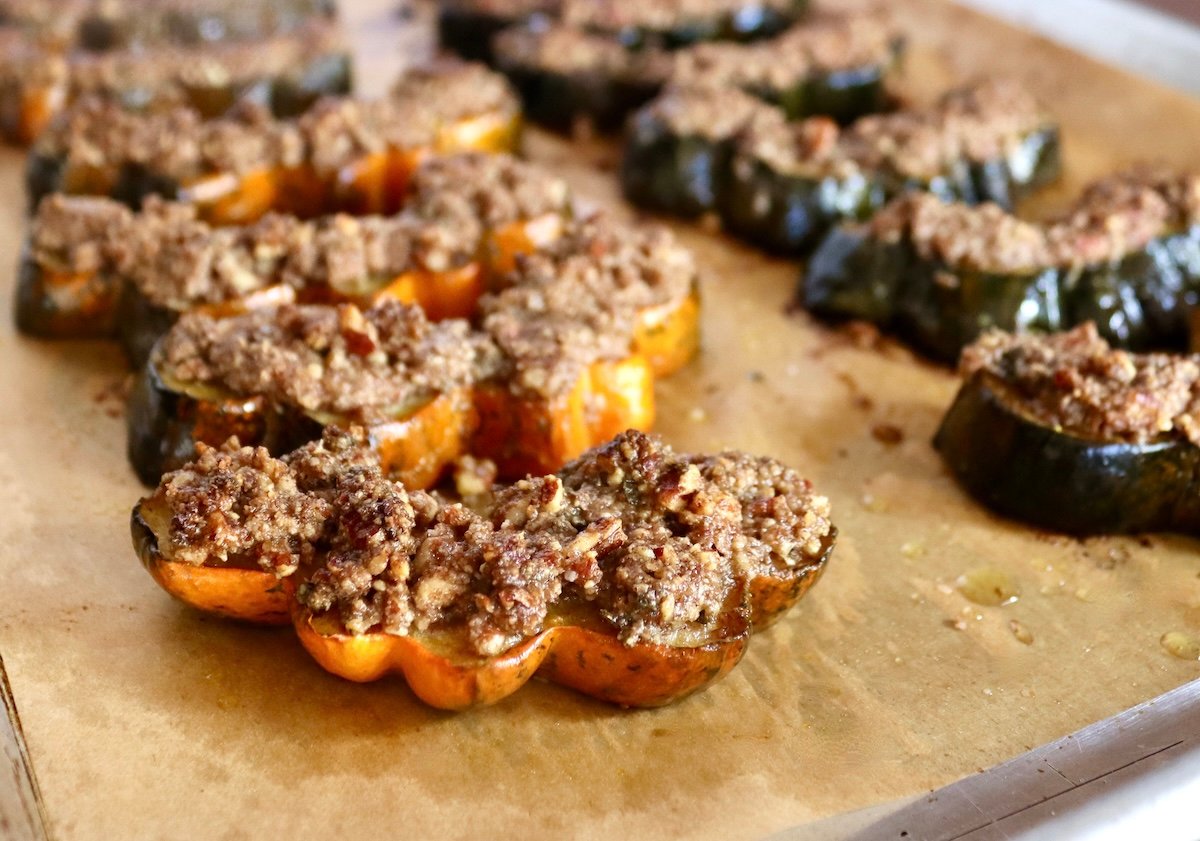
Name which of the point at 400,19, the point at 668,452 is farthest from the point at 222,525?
the point at 400,19

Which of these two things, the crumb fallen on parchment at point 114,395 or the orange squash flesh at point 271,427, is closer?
the orange squash flesh at point 271,427

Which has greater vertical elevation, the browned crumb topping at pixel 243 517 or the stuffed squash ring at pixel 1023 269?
the stuffed squash ring at pixel 1023 269

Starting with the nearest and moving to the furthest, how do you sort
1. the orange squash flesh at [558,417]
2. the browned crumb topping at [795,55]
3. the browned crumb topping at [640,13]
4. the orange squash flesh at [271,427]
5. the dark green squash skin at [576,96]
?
the orange squash flesh at [271,427] < the orange squash flesh at [558,417] < the browned crumb topping at [795,55] < the dark green squash skin at [576,96] < the browned crumb topping at [640,13]

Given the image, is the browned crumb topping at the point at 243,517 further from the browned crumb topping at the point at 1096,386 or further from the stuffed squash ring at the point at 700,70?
the stuffed squash ring at the point at 700,70

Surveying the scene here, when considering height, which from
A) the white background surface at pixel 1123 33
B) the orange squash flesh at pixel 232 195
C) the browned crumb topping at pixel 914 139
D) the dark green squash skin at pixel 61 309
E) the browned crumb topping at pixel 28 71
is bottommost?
the dark green squash skin at pixel 61 309

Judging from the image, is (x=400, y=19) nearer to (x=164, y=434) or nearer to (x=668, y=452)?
(x=164, y=434)

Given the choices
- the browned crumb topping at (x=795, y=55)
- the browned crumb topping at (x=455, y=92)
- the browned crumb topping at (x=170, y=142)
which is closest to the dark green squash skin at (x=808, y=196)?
the browned crumb topping at (x=795, y=55)
